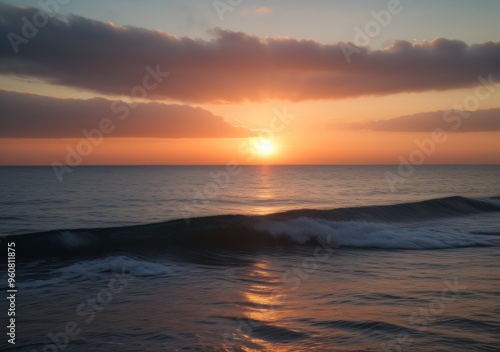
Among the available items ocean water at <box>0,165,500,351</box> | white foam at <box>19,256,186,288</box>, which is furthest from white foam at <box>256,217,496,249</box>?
white foam at <box>19,256,186,288</box>

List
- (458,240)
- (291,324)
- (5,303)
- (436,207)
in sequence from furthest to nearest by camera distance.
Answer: (436,207) < (458,240) < (5,303) < (291,324)

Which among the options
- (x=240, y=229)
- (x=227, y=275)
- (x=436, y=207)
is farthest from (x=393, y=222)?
(x=227, y=275)

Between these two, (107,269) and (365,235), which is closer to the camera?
(107,269)

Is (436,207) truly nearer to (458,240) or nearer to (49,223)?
(458,240)

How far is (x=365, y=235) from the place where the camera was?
66.3ft

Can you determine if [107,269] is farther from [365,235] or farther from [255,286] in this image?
[365,235]

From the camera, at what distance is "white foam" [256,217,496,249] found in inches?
733

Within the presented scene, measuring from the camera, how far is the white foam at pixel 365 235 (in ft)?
61.1

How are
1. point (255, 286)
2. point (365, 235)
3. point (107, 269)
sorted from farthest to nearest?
point (365, 235) → point (107, 269) → point (255, 286)

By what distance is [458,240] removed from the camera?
1927cm

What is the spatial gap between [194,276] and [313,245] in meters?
7.73

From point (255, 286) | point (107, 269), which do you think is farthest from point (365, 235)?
point (107, 269)

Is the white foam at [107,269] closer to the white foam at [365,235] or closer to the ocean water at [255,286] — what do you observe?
the ocean water at [255,286]

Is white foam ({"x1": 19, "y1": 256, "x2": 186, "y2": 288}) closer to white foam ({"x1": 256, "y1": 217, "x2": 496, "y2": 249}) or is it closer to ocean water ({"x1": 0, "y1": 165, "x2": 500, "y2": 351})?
ocean water ({"x1": 0, "y1": 165, "x2": 500, "y2": 351})
